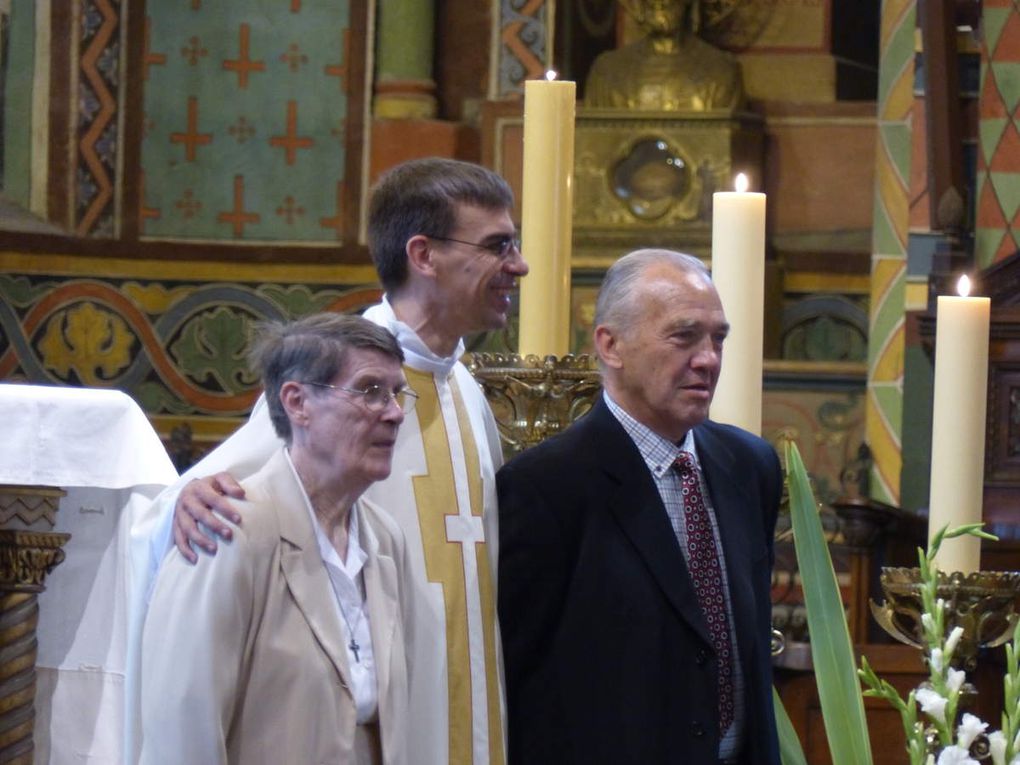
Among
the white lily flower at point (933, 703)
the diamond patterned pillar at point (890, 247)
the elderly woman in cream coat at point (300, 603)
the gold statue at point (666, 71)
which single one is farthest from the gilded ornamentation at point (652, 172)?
the white lily flower at point (933, 703)

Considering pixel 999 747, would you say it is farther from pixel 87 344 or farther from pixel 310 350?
pixel 87 344

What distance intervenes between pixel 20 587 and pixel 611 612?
1.02 metres

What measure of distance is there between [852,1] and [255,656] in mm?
6884

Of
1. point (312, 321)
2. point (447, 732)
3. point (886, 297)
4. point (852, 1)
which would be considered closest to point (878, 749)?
point (447, 732)

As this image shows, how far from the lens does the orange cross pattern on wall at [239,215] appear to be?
28.0 feet

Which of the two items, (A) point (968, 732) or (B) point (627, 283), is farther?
(B) point (627, 283)

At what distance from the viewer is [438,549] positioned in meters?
2.58

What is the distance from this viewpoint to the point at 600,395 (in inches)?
101

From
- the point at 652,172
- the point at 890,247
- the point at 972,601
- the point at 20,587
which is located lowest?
the point at 20,587

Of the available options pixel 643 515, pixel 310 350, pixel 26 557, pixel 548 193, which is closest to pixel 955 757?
pixel 643 515

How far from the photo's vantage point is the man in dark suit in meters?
2.41

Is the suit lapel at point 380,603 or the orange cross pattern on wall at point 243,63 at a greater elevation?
the orange cross pattern on wall at point 243,63

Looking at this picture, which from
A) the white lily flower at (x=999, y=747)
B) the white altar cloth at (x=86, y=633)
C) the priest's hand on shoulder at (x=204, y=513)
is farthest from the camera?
the white altar cloth at (x=86, y=633)

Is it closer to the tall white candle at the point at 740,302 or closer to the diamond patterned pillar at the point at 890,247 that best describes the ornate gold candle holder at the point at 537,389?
the tall white candle at the point at 740,302
